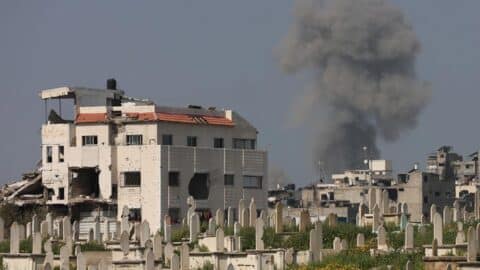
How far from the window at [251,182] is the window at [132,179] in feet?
20.5

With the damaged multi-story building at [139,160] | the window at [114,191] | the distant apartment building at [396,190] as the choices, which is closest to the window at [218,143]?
the damaged multi-story building at [139,160]

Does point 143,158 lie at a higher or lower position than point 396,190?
higher

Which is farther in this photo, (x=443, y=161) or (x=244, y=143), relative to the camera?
(x=443, y=161)

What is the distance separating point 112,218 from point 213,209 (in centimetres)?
454

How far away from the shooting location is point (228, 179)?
7294 centimetres

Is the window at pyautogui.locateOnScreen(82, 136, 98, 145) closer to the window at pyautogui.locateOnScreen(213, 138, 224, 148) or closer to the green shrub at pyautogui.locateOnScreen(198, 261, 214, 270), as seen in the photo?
the window at pyautogui.locateOnScreen(213, 138, 224, 148)

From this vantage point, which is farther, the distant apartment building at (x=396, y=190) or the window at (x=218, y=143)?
the distant apartment building at (x=396, y=190)

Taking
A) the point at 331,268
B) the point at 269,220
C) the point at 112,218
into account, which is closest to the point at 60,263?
the point at 331,268

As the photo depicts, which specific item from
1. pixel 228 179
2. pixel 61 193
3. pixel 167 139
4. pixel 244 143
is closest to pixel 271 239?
pixel 167 139

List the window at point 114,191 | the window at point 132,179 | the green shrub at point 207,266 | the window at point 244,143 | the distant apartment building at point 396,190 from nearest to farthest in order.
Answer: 1. the green shrub at point 207,266
2. the window at point 132,179
3. the window at point 114,191
4. the window at point 244,143
5. the distant apartment building at point 396,190

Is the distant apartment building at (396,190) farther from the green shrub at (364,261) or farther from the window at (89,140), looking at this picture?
the green shrub at (364,261)

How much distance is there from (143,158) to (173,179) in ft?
4.90

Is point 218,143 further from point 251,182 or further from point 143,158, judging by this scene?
point 143,158

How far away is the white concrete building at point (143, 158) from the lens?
69.1 meters
